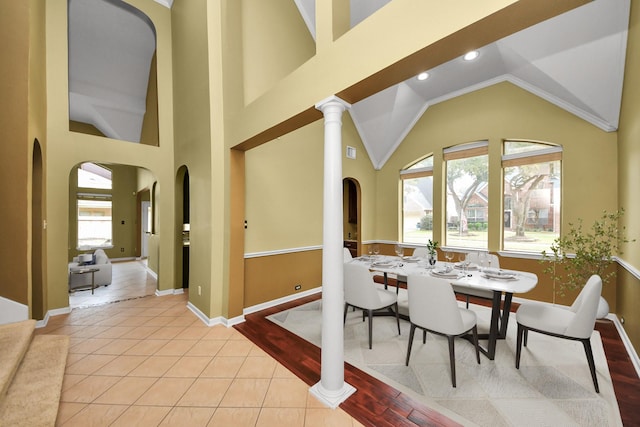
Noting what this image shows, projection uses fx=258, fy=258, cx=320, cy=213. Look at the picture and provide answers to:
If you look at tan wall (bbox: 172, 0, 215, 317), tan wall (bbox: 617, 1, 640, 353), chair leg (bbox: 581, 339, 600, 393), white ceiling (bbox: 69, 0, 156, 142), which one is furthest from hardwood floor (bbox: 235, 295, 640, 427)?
white ceiling (bbox: 69, 0, 156, 142)

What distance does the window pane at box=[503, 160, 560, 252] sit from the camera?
12.8 feet

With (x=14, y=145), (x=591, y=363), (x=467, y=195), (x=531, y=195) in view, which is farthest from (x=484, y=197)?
(x=14, y=145)

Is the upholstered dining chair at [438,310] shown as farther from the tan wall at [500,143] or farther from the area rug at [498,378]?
the tan wall at [500,143]

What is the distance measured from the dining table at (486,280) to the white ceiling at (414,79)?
2.45 metres

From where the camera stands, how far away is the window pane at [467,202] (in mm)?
4527

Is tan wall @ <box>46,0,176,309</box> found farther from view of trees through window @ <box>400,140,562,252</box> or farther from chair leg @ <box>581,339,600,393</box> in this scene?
chair leg @ <box>581,339,600,393</box>

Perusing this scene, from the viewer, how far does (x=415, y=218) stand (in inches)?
214

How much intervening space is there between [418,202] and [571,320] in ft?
11.4

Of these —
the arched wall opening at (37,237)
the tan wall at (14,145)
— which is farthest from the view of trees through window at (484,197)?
the arched wall opening at (37,237)

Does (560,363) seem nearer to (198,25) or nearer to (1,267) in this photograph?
(1,267)

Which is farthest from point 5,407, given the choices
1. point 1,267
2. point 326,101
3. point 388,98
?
point 388,98

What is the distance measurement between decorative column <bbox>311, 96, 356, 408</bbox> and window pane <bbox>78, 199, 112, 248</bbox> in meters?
9.09

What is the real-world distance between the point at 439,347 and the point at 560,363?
1.02 m

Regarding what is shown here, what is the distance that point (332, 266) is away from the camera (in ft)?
6.48
